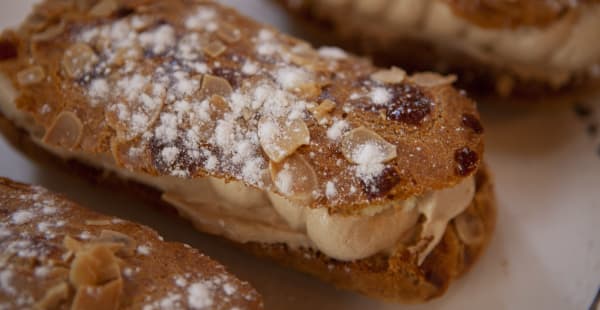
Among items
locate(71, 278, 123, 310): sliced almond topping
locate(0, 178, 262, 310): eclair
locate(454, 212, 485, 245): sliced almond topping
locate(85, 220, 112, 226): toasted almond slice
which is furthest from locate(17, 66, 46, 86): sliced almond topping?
locate(454, 212, 485, 245): sliced almond topping

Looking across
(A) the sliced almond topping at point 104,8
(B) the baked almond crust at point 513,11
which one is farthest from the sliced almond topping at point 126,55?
(B) the baked almond crust at point 513,11

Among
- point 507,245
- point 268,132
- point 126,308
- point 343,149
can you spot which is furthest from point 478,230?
point 126,308

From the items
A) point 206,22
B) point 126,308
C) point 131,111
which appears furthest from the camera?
point 206,22

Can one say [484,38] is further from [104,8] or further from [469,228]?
[104,8]

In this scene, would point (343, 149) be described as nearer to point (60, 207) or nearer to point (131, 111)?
point (131, 111)

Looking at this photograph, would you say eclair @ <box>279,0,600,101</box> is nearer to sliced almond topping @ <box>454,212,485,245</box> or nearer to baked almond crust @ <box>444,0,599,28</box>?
baked almond crust @ <box>444,0,599,28</box>

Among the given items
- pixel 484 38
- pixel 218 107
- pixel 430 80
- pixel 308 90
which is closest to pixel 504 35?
pixel 484 38

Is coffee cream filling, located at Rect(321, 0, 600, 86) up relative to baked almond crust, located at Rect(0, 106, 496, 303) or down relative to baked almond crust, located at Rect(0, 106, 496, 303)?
up

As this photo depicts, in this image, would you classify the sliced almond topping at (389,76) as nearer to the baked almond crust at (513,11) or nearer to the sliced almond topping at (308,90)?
the sliced almond topping at (308,90)
